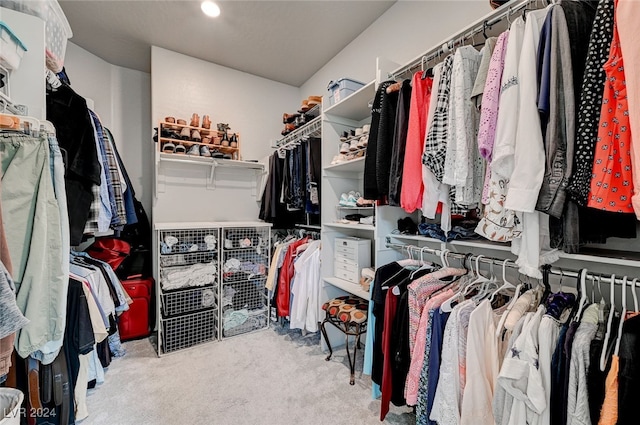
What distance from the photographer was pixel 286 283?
2.63 meters

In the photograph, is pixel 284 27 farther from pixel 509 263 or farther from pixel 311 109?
pixel 509 263

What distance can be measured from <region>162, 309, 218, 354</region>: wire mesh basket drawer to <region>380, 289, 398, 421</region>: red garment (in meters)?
1.70

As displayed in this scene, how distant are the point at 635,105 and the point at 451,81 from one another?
669 millimetres

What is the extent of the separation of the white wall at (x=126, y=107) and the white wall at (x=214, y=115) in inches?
21.1

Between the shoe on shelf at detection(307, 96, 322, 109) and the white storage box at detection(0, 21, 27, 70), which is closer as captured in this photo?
the white storage box at detection(0, 21, 27, 70)

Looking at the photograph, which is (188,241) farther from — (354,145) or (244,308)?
(354,145)

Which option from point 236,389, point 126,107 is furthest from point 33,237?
point 126,107

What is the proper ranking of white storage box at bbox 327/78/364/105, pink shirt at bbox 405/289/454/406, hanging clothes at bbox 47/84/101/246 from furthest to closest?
white storage box at bbox 327/78/364/105, hanging clothes at bbox 47/84/101/246, pink shirt at bbox 405/289/454/406

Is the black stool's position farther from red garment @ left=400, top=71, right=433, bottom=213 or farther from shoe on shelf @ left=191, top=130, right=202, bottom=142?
shoe on shelf @ left=191, top=130, right=202, bottom=142

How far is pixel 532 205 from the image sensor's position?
91cm

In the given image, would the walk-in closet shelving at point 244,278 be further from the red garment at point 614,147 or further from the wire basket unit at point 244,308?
the red garment at point 614,147

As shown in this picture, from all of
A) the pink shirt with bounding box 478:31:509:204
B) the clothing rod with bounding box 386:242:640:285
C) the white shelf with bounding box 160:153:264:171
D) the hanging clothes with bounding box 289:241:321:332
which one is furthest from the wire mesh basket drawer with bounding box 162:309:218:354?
the pink shirt with bounding box 478:31:509:204

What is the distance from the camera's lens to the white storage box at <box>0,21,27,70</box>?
3.27ft

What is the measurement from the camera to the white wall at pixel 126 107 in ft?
9.31
